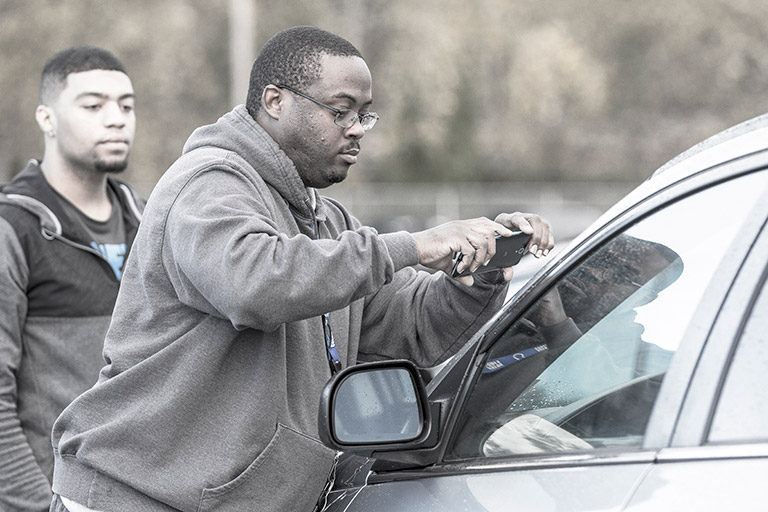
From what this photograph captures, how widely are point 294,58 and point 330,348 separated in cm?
71

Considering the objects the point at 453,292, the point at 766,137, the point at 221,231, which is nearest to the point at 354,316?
the point at 453,292

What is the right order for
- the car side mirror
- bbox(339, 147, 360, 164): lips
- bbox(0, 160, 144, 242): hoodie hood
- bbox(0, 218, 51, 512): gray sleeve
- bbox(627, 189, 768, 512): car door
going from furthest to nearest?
bbox(0, 160, 144, 242): hoodie hood → bbox(0, 218, 51, 512): gray sleeve → bbox(339, 147, 360, 164): lips → the car side mirror → bbox(627, 189, 768, 512): car door

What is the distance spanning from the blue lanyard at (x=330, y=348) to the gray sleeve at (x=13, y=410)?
1268 millimetres

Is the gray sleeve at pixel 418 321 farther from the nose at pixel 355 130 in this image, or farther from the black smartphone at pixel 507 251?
the nose at pixel 355 130

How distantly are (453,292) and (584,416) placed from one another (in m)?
0.93

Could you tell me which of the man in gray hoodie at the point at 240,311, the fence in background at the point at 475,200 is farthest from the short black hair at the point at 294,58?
the fence in background at the point at 475,200

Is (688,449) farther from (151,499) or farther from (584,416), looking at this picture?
(151,499)

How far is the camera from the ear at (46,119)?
3834 mm

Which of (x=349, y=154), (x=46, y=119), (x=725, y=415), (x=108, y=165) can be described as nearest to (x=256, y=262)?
(x=349, y=154)

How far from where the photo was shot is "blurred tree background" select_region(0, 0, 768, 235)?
25391mm

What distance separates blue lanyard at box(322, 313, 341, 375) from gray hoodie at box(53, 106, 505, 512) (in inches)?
1.3

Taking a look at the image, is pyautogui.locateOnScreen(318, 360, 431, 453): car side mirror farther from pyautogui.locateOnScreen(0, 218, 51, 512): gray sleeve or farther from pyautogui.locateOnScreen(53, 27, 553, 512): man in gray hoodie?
pyautogui.locateOnScreen(0, 218, 51, 512): gray sleeve

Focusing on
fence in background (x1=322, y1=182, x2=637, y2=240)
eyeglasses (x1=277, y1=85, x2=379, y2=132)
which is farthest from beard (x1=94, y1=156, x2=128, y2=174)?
fence in background (x1=322, y1=182, x2=637, y2=240)

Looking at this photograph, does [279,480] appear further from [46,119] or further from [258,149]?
[46,119]
